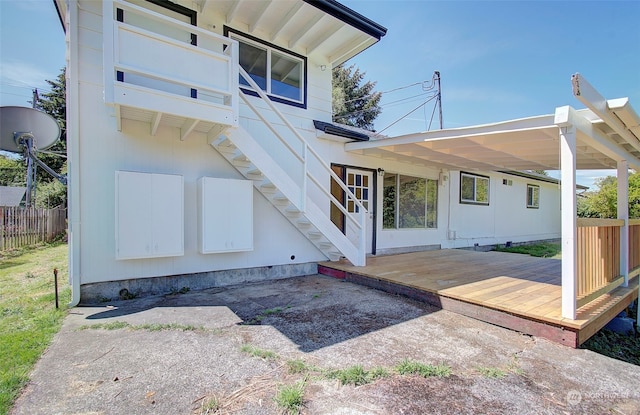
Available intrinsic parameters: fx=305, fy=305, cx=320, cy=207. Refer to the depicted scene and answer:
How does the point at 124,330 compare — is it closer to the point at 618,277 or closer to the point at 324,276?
Result: the point at 324,276

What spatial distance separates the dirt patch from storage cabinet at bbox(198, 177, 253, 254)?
1134mm

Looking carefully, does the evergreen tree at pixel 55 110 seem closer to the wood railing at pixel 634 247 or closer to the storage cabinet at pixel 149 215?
the storage cabinet at pixel 149 215

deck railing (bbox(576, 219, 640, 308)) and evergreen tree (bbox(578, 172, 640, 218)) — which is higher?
evergreen tree (bbox(578, 172, 640, 218))

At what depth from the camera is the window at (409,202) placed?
7863 mm

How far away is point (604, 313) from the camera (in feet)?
11.4

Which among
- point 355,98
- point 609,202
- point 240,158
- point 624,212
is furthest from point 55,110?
point 609,202

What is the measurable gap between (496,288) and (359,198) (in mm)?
3617

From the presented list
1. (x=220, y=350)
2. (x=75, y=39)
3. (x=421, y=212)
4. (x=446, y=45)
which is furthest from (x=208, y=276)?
(x=446, y=45)

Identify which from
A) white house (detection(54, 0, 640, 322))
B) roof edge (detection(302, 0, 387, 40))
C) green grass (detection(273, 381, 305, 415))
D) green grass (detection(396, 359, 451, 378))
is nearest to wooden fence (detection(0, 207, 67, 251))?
white house (detection(54, 0, 640, 322))

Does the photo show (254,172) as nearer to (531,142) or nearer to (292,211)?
(292,211)

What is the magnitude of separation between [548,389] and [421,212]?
6587mm

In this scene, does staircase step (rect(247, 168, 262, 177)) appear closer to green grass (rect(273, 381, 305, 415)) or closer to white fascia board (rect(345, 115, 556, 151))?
white fascia board (rect(345, 115, 556, 151))
